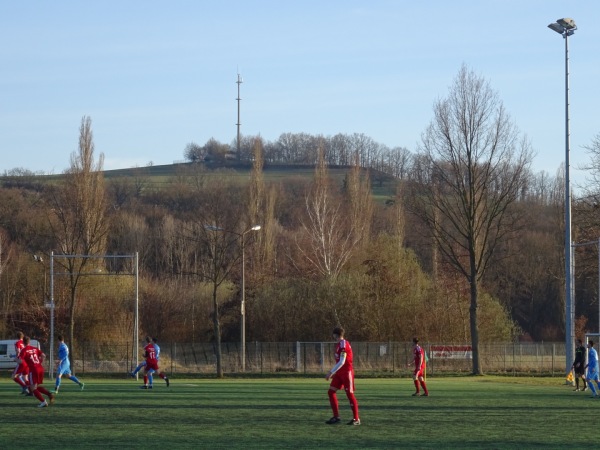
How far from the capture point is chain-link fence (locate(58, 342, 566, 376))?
54.9m

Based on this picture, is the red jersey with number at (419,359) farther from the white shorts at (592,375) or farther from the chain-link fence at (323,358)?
the chain-link fence at (323,358)

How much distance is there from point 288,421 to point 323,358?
3776 centimetres

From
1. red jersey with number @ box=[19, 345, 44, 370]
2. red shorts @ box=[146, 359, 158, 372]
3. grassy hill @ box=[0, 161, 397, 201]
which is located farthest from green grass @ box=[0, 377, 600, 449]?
grassy hill @ box=[0, 161, 397, 201]

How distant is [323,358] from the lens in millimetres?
57062

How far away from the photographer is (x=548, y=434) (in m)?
17.2

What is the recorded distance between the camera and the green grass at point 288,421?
15.7 metres

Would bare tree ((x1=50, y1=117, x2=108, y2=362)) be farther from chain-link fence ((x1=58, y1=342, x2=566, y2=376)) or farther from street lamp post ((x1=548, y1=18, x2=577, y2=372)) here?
street lamp post ((x1=548, y1=18, x2=577, y2=372))

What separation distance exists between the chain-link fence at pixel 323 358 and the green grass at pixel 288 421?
25.3m

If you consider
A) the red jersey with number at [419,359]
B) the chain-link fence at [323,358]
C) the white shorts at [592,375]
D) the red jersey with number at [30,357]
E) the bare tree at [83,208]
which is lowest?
the chain-link fence at [323,358]

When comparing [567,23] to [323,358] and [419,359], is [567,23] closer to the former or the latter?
[419,359]

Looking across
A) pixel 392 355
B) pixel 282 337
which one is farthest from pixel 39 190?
pixel 392 355

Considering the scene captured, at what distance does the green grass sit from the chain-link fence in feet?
82.9

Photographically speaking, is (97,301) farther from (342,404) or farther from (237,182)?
(237,182)

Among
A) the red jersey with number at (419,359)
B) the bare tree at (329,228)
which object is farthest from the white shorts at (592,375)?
the bare tree at (329,228)
